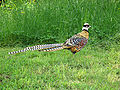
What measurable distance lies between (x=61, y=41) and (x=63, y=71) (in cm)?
249

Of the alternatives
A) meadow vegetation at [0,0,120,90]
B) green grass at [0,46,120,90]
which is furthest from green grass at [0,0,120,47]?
green grass at [0,46,120,90]

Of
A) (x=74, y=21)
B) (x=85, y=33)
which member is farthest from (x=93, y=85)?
(x=74, y=21)

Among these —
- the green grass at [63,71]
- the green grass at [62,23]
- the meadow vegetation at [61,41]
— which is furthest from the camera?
the green grass at [62,23]

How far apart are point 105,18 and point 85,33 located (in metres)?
1.95

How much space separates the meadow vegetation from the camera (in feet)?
13.7

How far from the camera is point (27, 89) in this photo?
3742 millimetres

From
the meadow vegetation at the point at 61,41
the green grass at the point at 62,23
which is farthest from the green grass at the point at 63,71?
the green grass at the point at 62,23

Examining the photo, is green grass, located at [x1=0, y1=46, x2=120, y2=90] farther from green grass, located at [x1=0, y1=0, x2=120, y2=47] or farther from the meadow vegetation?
green grass, located at [x1=0, y1=0, x2=120, y2=47]

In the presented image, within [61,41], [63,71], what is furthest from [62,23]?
[63,71]

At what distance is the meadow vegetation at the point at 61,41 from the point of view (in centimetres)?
417

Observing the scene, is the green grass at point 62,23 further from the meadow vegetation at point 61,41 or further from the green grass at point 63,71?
the green grass at point 63,71

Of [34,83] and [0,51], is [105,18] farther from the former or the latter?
[34,83]

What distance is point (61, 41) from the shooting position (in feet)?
23.0

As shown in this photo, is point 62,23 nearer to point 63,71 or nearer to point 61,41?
point 61,41
